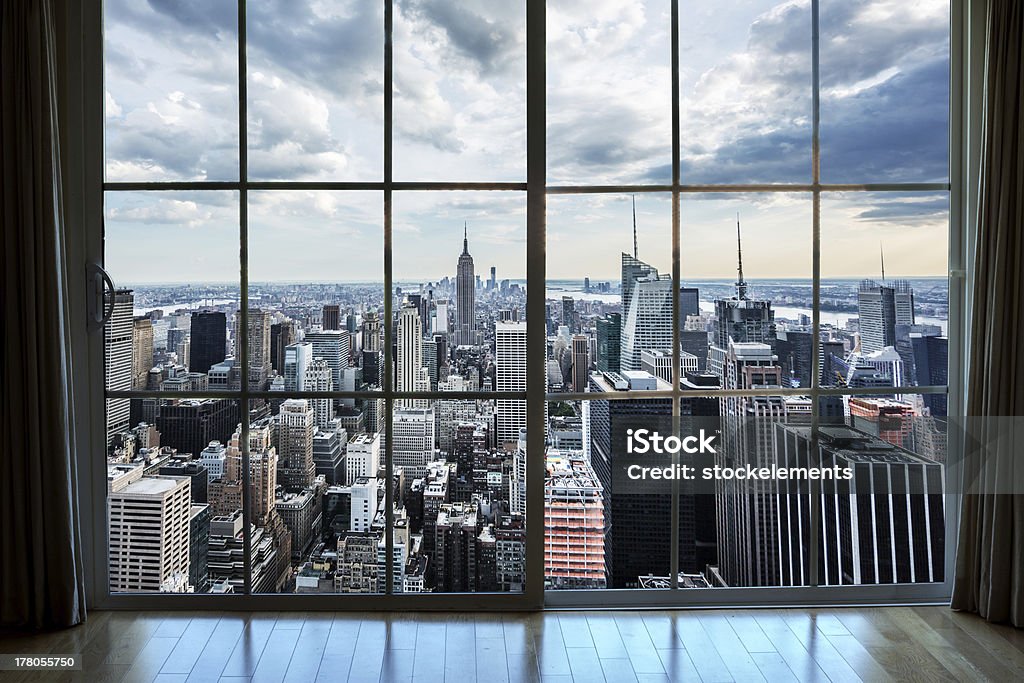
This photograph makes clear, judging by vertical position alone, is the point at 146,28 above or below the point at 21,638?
above

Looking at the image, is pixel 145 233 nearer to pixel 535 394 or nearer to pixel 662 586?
pixel 535 394

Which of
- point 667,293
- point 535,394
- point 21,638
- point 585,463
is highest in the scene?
point 667,293

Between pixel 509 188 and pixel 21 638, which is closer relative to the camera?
pixel 21 638

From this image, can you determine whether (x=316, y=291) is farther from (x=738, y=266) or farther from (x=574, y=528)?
(x=738, y=266)

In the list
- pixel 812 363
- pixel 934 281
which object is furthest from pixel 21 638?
pixel 934 281

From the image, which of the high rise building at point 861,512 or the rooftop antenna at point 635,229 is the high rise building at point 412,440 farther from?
the high rise building at point 861,512

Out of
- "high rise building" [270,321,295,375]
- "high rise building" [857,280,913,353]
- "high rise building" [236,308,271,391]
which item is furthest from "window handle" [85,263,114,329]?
"high rise building" [857,280,913,353]

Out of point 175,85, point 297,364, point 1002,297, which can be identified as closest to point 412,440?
point 297,364
